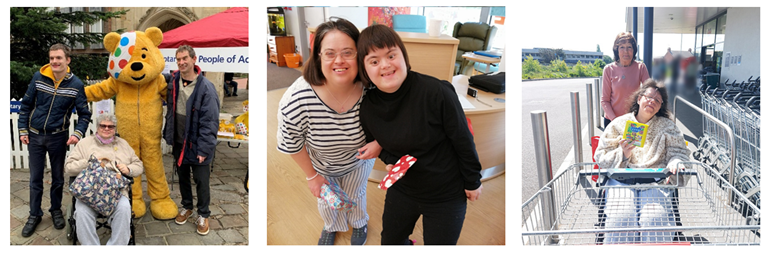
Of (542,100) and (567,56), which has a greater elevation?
(567,56)

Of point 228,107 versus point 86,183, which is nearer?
point 86,183

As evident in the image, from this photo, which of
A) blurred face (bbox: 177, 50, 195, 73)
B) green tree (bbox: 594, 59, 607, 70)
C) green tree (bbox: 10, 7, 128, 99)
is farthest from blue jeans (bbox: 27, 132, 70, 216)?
green tree (bbox: 594, 59, 607, 70)

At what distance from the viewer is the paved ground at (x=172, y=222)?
9.43 feet

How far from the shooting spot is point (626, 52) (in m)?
2.68

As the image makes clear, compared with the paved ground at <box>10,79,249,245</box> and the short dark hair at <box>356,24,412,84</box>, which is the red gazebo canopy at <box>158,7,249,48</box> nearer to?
the paved ground at <box>10,79,249,245</box>

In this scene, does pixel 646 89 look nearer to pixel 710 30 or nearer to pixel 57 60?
pixel 710 30

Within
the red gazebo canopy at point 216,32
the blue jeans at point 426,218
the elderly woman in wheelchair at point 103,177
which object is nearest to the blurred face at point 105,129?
the elderly woman in wheelchair at point 103,177

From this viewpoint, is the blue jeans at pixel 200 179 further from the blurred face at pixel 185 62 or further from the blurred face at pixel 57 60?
the blurred face at pixel 57 60

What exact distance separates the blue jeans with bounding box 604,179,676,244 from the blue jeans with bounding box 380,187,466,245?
745 millimetres

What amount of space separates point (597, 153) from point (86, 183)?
8.78 ft

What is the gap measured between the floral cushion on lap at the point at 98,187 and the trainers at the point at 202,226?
498mm
